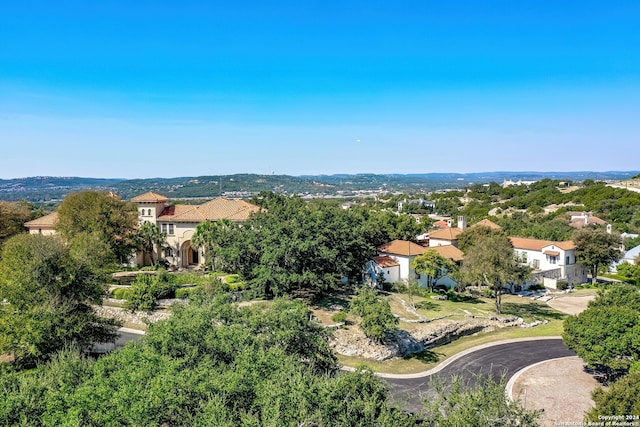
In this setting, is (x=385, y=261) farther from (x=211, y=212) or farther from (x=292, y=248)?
(x=211, y=212)

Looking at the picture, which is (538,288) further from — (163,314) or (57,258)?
(57,258)

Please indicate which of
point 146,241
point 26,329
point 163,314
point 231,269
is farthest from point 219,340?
point 146,241

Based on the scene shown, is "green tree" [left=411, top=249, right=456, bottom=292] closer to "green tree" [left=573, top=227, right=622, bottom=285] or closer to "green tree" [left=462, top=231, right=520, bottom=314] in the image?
"green tree" [left=462, top=231, right=520, bottom=314]

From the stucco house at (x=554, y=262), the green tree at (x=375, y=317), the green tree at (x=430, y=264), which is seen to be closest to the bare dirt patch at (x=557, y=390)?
the green tree at (x=375, y=317)

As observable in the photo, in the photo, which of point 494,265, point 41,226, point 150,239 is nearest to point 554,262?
point 494,265

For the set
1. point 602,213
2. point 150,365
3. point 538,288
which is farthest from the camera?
point 602,213
